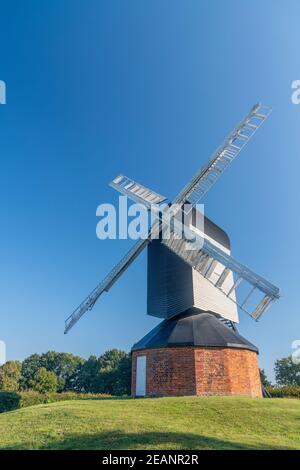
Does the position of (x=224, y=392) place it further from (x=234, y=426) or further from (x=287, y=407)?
(x=234, y=426)

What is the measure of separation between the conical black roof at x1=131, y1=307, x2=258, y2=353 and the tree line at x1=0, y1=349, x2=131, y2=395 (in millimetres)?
31227

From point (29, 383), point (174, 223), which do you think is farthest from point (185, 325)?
point (29, 383)

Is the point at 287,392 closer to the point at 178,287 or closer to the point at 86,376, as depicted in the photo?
the point at 178,287

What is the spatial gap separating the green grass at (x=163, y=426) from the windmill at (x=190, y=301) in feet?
9.15

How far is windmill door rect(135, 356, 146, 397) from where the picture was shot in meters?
17.3

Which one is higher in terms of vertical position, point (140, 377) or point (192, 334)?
point (192, 334)

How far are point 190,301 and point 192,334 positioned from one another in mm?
1868

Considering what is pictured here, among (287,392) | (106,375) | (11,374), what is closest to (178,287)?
(287,392)

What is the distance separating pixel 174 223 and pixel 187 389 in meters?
8.64

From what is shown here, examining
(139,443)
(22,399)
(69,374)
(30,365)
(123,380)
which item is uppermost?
(30,365)

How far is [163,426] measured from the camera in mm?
9578

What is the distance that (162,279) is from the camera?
1958cm

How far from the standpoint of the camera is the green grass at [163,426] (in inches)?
318
